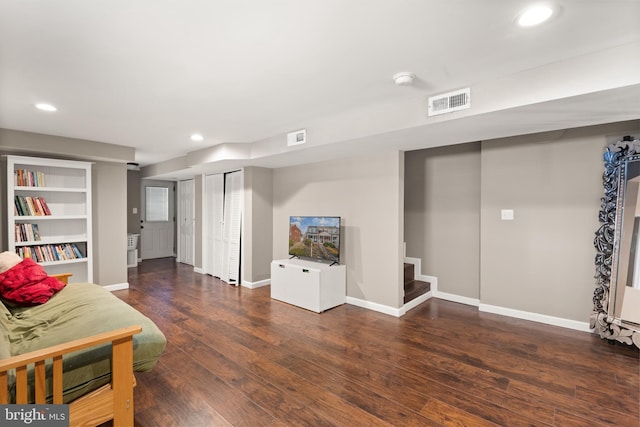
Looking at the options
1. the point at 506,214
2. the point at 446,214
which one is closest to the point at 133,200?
the point at 446,214

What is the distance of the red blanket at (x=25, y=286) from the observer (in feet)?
7.91

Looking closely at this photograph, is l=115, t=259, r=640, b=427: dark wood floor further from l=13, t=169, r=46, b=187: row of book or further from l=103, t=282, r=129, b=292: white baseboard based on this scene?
l=13, t=169, r=46, b=187: row of book

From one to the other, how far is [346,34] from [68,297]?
302cm

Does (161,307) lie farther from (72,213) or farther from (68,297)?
(72,213)

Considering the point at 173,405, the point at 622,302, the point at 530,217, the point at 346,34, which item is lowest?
the point at 173,405

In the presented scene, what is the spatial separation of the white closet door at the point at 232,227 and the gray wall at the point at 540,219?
3608 millimetres

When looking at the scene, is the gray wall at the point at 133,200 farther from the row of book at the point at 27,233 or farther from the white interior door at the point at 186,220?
the row of book at the point at 27,233

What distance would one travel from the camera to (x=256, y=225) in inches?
196

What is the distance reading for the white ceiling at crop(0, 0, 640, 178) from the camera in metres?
1.57

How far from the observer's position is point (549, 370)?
7.79ft

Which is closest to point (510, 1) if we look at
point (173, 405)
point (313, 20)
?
point (313, 20)

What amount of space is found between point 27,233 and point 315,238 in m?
3.92

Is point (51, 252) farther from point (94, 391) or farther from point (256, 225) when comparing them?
point (94, 391)

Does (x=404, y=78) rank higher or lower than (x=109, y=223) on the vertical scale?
higher
